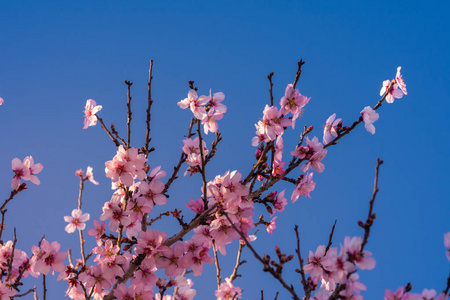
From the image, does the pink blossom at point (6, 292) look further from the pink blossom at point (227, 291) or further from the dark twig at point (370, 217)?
the dark twig at point (370, 217)

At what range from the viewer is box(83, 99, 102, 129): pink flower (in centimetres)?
388

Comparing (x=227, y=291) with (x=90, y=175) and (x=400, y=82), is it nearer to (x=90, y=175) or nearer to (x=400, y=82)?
(x=90, y=175)

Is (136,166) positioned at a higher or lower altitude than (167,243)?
higher

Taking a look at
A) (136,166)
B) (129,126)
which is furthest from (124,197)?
(129,126)

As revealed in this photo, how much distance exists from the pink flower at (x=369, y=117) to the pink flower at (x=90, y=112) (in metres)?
2.65

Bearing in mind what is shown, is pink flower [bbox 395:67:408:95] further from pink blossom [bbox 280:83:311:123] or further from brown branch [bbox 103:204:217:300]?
brown branch [bbox 103:204:217:300]

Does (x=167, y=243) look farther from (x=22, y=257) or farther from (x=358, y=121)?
(x=358, y=121)

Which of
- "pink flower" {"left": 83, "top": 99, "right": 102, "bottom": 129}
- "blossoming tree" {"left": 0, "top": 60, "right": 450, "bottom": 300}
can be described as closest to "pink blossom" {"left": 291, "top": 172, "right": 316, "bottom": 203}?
"blossoming tree" {"left": 0, "top": 60, "right": 450, "bottom": 300}

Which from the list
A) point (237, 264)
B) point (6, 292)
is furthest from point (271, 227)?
point (6, 292)

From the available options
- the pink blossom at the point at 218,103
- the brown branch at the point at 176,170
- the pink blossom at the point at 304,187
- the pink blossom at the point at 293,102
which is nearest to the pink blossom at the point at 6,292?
the brown branch at the point at 176,170

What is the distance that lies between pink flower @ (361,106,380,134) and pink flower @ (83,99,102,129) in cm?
265

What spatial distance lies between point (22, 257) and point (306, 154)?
3.10m

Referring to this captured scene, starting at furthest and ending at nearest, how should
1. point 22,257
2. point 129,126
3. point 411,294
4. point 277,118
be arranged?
point 22,257 < point 129,126 < point 277,118 < point 411,294

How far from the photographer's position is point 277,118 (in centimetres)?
325
